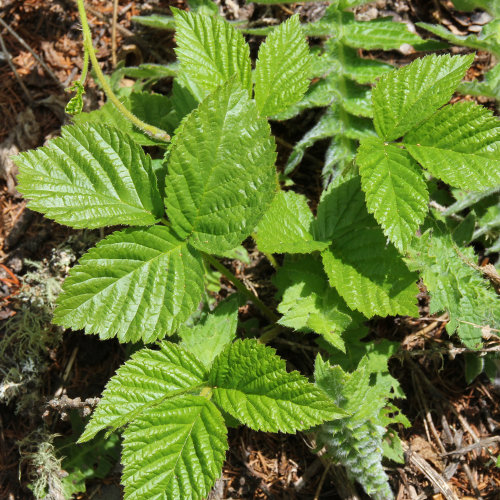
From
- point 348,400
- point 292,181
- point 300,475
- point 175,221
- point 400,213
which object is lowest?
point 300,475

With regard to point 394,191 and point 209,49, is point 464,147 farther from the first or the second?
point 209,49

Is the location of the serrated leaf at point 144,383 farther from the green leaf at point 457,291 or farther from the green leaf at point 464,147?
the green leaf at point 464,147

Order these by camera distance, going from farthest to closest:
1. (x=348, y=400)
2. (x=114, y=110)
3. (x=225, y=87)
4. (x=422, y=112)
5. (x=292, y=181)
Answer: (x=292, y=181) < (x=114, y=110) < (x=348, y=400) < (x=422, y=112) < (x=225, y=87)

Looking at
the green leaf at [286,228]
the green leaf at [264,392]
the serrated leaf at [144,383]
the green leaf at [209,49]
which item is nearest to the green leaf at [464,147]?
the green leaf at [286,228]

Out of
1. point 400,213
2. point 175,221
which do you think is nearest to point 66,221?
point 175,221

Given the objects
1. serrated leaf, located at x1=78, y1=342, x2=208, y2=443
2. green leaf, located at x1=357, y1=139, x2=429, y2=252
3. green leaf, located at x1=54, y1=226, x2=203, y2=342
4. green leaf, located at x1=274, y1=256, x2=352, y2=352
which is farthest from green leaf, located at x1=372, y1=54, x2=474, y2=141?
serrated leaf, located at x1=78, y1=342, x2=208, y2=443

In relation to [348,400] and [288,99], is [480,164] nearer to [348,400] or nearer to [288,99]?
[288,99]

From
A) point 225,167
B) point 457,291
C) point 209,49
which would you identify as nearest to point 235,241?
point 225,167
